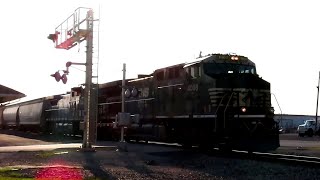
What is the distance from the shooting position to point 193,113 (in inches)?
875

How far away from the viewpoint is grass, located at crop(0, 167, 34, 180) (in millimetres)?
12539

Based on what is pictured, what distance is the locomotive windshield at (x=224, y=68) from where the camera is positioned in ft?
71.9

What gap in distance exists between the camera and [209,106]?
2109cm

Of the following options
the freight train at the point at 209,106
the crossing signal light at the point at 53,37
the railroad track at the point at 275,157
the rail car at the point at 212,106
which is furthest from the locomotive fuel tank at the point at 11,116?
the railroad track at the point at 275,157

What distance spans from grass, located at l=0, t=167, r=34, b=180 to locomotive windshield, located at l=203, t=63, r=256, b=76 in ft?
34.0

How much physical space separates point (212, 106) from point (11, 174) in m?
9.96

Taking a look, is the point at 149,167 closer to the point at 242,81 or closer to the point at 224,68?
the point at 242,81

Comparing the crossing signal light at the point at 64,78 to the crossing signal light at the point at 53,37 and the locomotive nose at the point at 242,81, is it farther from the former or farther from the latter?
the locomotive nose at the point at 242,81

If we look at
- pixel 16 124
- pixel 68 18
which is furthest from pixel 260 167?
pixel 16 124

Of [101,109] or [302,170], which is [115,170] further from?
[101,109]

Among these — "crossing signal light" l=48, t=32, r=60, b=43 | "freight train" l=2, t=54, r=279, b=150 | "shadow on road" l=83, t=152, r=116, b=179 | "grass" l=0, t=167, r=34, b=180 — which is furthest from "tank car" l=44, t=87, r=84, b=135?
"grass" l=0, t=167, r=34, b=180

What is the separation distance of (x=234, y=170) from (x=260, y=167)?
1123mm

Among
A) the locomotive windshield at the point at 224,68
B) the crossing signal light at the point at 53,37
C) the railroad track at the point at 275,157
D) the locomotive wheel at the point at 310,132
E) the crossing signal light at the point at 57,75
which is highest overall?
the crossing signal light at the point at 53,37

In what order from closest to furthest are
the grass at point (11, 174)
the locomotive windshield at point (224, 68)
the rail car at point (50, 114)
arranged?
the grass at point (11, 174)
the locomotive windshield at point (224, 68)
the rail car at point (50, 114)
